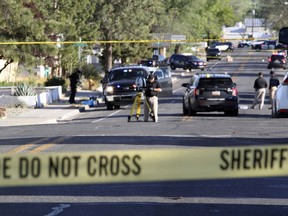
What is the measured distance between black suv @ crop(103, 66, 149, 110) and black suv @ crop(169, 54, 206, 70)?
4260 centimetres

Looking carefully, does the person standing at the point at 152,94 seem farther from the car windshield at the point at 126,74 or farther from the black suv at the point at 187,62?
the black suv at the point at 187,62

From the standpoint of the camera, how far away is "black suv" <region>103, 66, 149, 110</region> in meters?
36.6

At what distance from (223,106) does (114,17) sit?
30.2m

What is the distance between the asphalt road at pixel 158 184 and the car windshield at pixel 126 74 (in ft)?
7.23

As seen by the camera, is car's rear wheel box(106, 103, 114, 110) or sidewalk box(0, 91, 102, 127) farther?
car's rear wheel box(106, 103, 114, 110)

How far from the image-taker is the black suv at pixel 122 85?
36.6 m

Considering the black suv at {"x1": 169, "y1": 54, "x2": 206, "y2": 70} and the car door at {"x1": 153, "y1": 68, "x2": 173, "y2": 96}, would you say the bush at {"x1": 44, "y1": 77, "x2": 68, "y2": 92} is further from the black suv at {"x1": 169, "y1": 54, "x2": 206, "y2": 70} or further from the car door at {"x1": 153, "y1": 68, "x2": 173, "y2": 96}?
the black suv at {"x1": 169, "y1": 54, "x2": 206, "y2": 70}

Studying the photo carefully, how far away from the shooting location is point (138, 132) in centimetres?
2292

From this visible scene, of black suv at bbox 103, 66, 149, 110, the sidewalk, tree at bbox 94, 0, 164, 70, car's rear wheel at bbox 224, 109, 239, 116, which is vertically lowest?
the sidewalk

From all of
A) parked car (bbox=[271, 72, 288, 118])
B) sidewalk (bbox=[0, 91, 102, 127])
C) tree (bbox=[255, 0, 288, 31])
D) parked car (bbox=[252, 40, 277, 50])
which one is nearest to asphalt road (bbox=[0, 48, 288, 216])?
parked car (bbox=[271, 72, 288, 118])

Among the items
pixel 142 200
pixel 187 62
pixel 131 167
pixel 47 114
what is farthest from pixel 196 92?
pixel 187 62

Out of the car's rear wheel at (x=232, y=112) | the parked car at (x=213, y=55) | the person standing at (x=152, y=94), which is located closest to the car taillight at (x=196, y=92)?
the car's rear wheel at (x=232, y=112)

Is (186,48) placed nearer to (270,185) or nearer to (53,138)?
(53,138)

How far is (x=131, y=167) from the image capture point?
584 centimetres
